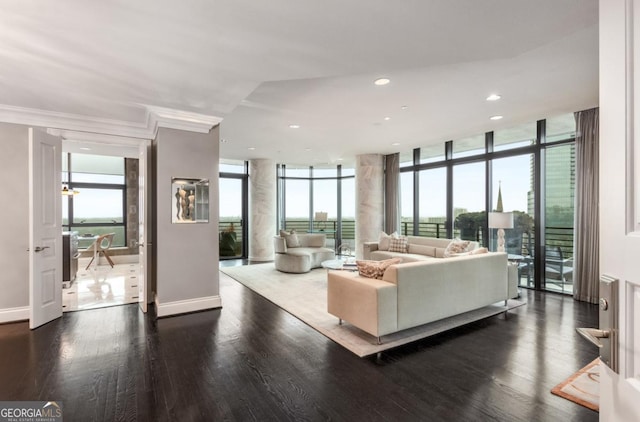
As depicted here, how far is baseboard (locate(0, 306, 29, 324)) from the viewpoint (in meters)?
3.75

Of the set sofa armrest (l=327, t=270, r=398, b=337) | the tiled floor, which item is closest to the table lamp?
sofa armrest (l=327, t=270, r=398, b=337)

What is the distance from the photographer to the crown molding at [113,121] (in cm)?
377

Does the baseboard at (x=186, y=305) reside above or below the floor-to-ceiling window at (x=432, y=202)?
below

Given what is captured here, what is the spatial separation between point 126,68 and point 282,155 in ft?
17.8

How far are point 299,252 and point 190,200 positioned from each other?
124 inches

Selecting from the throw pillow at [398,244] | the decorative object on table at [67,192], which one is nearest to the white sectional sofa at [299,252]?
the throw pillow at [398,244]

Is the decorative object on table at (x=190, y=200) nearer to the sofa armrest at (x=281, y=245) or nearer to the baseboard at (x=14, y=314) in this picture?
the baseboard at (x=14, y=314)

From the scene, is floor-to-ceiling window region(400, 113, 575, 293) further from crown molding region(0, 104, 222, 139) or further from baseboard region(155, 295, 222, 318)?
crown molding region(0, 104, 222, 139)

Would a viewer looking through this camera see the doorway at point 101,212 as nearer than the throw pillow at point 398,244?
Yes

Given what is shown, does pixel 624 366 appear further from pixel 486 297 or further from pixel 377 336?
pixel 486 297

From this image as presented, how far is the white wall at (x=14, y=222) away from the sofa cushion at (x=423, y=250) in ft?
21.6

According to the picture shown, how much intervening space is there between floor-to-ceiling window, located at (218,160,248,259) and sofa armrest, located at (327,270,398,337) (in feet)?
20.6

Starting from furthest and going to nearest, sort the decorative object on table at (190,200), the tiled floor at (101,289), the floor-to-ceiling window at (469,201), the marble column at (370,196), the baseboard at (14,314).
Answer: the marble column at (370,196) < the floor-to-ceiling window at (469,201) < the tiled floor at (101,289) < the decorative object on table at (190,200) < the baseboard at (14,314)

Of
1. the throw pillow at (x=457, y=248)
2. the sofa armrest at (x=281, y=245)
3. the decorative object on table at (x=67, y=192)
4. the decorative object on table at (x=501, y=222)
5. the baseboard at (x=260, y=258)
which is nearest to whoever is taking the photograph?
the decorative object on table at (x=501, y=222)
